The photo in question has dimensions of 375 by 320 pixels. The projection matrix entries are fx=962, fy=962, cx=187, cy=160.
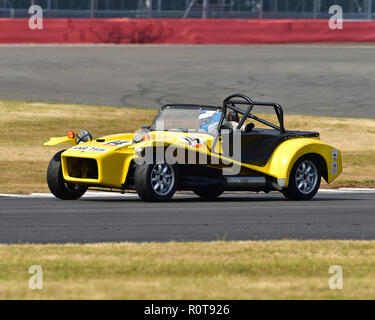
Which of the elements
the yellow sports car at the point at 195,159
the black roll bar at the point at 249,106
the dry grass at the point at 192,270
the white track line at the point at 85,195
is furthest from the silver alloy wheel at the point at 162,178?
the dry grass at the point at 192,270

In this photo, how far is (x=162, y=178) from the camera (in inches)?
513

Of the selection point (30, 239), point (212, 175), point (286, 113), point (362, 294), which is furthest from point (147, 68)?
point (362, 294)

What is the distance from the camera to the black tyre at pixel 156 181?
1275 centimetres

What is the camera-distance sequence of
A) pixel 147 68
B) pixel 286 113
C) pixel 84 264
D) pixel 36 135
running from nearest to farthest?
1. pixel 84 264
2. pixel 36 135
3. pixel 286 113
4. pixel 147 68

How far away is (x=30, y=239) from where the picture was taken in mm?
9781

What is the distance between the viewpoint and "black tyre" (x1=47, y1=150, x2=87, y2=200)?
13539mm

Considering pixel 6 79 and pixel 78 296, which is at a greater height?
pixel 6 79

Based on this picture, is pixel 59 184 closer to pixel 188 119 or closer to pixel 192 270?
pixel 188 119

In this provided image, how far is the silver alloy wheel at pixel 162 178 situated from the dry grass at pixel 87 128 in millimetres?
5785

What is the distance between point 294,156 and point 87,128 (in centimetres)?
1086

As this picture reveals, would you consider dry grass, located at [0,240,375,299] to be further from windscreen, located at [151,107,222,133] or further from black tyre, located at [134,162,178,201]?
windscreen, located at [151,107,222,133]

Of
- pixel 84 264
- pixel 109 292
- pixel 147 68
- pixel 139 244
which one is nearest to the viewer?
pixel 109 292
